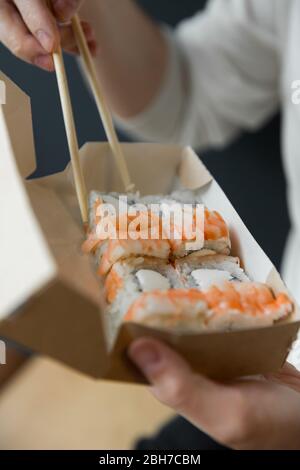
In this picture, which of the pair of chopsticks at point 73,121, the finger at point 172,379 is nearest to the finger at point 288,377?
the finger at point 172,379

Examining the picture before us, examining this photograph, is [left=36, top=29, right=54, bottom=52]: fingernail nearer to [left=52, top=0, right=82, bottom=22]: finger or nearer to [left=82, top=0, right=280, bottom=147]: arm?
[left=52, top=0, right=82, bottom=22]: finger

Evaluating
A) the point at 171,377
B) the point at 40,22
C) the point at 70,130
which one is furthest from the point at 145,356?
the point at 40,22

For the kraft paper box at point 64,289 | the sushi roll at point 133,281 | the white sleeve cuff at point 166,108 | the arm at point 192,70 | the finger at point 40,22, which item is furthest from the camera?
the white sleeve cuff at point 166,108

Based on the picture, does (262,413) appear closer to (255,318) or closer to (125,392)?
(255,318)

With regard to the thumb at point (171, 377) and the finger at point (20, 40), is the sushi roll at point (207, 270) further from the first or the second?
the finger at point (20, 40)

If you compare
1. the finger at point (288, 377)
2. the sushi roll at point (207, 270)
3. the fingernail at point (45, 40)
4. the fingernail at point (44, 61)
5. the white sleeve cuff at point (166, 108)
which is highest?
the fingernail at point (45, 40)

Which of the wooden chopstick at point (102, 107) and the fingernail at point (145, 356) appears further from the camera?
the wooden chopstick at point (102, 107)

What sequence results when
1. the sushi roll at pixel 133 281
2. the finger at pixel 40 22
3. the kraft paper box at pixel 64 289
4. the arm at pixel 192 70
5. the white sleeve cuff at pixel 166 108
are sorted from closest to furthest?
the kraft paper box at pixel 64 289
the sushi roll at pixel 133 281
the finger at pixel 40 22
the arm at pixel 192 70
the white sleeve cuff at pixel 166 108
